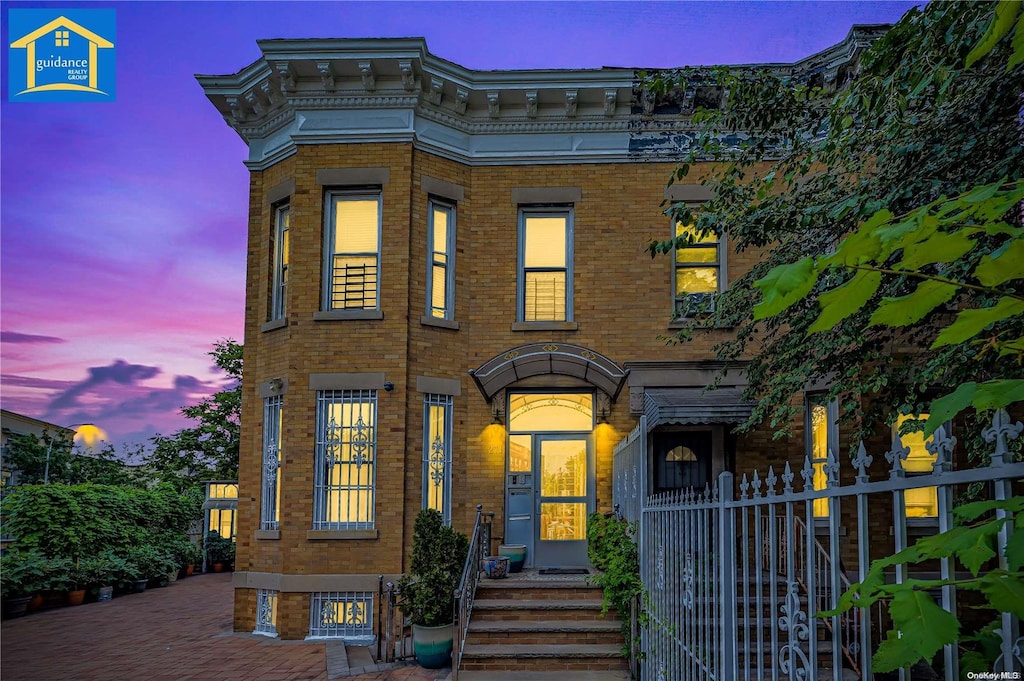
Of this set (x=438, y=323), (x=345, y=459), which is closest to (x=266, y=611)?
(x=345, y=459)

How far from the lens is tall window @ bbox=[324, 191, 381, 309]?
534 inches

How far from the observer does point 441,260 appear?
14.0 meters

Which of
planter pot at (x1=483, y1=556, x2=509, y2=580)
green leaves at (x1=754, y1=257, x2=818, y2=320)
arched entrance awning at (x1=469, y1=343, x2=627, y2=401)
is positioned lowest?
planter pot at (x1=483, y1=556, x2=509, y2=580)

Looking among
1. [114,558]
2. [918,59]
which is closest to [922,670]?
[918,59]

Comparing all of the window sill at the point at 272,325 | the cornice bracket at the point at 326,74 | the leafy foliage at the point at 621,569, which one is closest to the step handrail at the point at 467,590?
the leafy foliage at the point at 621,569

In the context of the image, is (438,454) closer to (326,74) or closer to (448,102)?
(448,102)

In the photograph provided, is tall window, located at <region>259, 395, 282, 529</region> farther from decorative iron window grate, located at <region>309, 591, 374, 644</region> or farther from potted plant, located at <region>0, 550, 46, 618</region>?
potted plant, located at <region>0, 550, 46, 618</region>

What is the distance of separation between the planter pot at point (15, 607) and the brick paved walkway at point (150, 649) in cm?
34

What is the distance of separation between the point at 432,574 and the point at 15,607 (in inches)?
408

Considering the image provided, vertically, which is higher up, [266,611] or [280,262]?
[280,262]

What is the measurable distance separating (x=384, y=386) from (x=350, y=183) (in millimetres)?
3692

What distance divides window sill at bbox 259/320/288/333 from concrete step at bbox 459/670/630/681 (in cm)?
683

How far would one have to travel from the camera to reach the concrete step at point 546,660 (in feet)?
32.7

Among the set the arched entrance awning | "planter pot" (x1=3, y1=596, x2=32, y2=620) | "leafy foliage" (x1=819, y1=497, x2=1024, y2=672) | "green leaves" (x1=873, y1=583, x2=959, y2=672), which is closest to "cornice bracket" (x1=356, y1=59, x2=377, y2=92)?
the arched entrance awning
